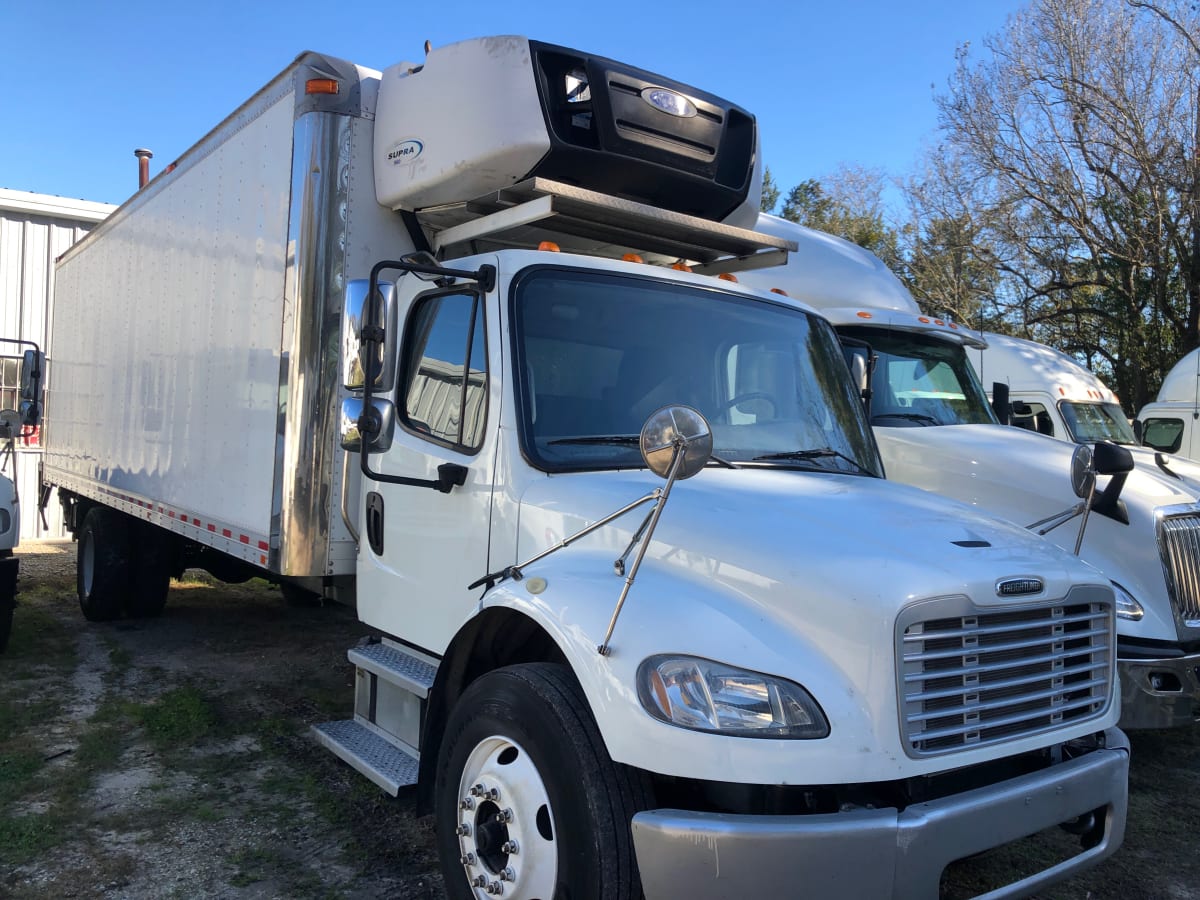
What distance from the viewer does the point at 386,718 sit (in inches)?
162

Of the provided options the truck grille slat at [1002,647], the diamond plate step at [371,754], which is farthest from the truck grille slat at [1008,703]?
the diamond plate step at [371,754]

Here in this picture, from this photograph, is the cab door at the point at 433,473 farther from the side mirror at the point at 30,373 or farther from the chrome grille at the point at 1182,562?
the side mirror at the point at 30,373

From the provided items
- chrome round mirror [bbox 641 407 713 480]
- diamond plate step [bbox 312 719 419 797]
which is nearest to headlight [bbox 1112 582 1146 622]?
chrome round mirror [bbox 641 407 713 480]

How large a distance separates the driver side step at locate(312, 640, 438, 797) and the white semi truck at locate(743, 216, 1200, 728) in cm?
275

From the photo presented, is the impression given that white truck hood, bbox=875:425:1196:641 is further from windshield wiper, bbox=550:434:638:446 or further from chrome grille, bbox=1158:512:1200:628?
windshield wiper, bbox=550:434:638:446

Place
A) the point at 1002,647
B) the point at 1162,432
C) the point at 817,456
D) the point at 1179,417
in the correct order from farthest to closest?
1. the point at 1162,432
2. the point at 1179,417
3. the point at 817,456
4. the point at 1002,647

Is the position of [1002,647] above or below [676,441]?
below

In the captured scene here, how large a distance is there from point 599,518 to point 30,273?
46.9 feet

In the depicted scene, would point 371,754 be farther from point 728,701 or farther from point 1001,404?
Result: point 1001,404

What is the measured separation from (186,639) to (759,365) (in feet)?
20.3

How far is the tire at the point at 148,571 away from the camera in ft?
26.6

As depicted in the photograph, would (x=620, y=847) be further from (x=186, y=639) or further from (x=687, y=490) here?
(x=186, y=639)

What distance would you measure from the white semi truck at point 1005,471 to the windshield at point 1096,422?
3189mm

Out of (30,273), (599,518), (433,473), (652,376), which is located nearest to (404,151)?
(433,473)
